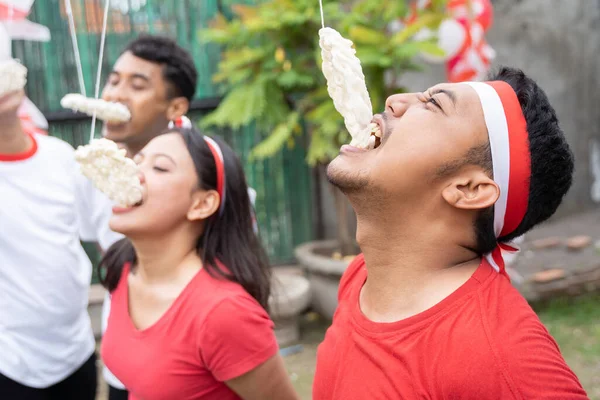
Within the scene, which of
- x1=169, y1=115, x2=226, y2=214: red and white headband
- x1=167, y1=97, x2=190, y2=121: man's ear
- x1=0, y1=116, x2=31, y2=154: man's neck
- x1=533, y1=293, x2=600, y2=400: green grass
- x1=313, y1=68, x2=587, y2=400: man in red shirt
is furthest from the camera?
x1=533, y1=293, x2=600, y2=400: green grass

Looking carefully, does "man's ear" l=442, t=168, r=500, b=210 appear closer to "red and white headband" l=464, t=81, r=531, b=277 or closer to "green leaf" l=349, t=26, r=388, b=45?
"red and white headband" l=464, t=81, r=531, b=277

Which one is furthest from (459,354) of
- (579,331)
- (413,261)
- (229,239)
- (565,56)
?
(565,56)

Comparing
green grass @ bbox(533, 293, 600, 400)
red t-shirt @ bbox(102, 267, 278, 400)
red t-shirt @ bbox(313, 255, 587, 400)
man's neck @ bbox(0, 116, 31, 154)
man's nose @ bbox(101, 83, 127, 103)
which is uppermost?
man's nose @ bbox(101, 83, 127, 103)

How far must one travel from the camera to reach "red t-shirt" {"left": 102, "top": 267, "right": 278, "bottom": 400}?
5.96ft

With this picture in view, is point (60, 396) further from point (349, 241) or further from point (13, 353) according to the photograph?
point (349, 241)

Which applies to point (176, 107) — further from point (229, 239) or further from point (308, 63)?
point (308, 63)

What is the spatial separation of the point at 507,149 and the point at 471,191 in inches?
4.5

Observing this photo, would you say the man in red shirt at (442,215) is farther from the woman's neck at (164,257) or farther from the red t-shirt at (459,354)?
the woman's neck at (164,257)

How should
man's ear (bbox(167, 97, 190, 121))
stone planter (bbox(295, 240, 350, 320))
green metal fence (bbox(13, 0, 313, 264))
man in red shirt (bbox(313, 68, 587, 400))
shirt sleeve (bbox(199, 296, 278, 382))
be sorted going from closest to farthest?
man in red shirt (bbox(313, 68, 587, 400)) < shirt sleeve (bbox(199, 296, 278, 382)) < man's ear (bbox(167, 97, 190, 121)) < stone planter (bbox(295, 240, 350, 320)) < green metal fence (bbox(13, 0, 313, 264))

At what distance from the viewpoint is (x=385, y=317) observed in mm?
1454

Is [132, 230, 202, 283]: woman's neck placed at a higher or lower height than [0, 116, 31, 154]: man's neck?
lower

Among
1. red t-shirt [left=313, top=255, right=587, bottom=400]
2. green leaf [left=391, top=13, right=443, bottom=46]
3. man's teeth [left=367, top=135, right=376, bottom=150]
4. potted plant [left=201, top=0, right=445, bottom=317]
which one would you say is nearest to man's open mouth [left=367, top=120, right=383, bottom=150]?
man's teeth [left=367, top=135, right=376, bottom=150]

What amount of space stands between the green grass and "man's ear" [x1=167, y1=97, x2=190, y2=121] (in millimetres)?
2854

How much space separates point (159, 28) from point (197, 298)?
3.79 metres
